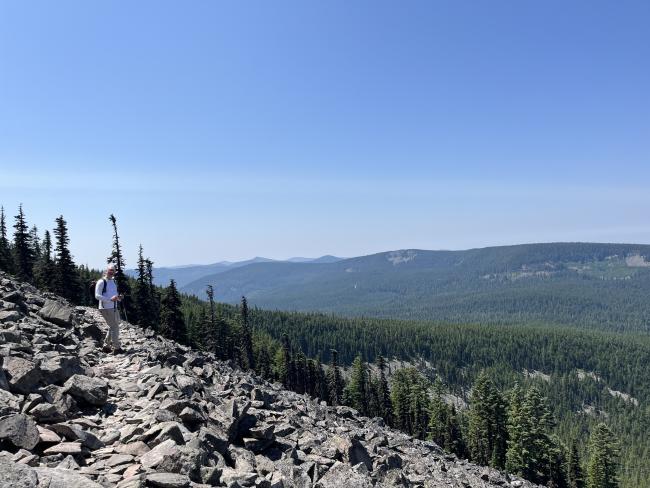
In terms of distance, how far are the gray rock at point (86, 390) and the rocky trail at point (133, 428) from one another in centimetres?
4

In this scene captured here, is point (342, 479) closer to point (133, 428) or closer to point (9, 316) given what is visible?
point (133, 428)

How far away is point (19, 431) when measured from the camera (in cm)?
927

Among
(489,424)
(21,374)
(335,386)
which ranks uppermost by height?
(21,374)

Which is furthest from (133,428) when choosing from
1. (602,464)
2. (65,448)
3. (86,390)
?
(602,464)

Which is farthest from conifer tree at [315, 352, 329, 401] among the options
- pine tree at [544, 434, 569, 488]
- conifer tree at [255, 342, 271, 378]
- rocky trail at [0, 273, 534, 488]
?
rocky trail at [0, 273, 534, 488]

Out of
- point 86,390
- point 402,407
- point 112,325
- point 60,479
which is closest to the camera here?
point 60,479

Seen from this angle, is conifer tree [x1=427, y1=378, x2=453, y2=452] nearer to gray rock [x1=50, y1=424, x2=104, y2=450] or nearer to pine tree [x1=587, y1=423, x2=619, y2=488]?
pine tree [x1=587, y1=423, x2=619, y2=488]

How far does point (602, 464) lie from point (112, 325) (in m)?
A: 74.7

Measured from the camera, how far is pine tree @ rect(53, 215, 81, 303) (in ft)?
211

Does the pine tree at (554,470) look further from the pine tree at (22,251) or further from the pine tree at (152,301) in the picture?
the pine tree at (22,251)

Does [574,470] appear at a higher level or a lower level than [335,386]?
lower

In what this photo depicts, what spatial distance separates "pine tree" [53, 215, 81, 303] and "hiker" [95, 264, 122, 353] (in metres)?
53.0

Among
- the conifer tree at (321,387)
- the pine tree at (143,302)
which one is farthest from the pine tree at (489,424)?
the pine tree at (143,302)

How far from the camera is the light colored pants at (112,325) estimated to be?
19980 millimetres
